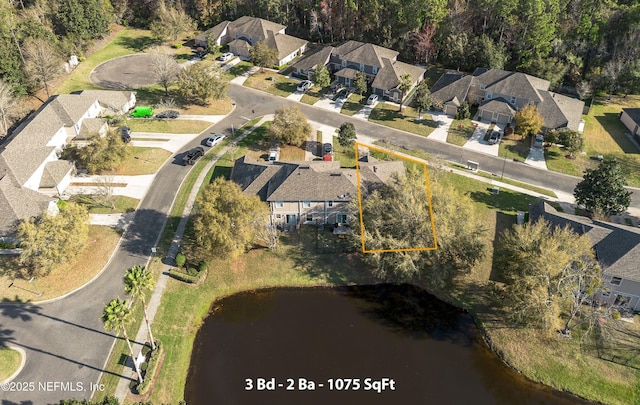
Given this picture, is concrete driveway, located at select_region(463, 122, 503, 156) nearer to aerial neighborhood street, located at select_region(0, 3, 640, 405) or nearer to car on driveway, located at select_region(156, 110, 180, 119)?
aerial neighborhood street, located at select_region(0, 3, 640, 405)

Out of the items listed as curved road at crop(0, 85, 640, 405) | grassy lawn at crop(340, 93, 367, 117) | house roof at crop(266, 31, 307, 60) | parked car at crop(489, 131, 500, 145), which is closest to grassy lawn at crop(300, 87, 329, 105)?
grassy lawn at crop(340, 93, 367, 117)

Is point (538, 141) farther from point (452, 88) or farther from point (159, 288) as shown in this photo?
point (159, 288)

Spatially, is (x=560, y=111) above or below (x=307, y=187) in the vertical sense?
above

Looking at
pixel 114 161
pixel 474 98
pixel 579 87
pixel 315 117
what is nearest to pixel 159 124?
pixel 114 161

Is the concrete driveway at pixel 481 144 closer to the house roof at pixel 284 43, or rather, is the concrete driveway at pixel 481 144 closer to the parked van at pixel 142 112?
the house roof at pixel 284 43

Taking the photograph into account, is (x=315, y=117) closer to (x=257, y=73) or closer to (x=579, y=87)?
(x=257, y=73)

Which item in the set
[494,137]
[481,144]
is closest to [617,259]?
[481,144]
